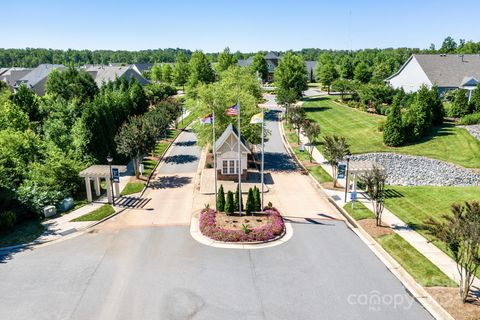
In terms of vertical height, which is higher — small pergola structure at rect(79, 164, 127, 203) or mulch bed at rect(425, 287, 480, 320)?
small pergola structure at rect(79, 164, 127, 203)

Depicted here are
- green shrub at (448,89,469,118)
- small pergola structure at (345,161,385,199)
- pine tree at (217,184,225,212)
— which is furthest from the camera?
green shrub at (448,89,469,118)

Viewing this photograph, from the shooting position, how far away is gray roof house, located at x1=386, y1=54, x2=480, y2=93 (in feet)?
214

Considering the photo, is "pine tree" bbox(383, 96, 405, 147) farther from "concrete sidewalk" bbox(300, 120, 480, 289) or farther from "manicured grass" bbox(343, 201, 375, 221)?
"manicured grass" bbox(343, 201, 375, 221)

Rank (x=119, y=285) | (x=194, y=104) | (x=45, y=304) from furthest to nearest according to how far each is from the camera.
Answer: (x=194, y=104) < (x=119, y=285) < (x=45, y=304)

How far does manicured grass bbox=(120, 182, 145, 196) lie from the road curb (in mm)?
17220

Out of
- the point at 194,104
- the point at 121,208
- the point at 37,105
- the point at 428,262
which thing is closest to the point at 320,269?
the point at 428,262

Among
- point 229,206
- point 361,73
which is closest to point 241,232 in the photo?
point 229,206

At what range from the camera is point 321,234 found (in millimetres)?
23938

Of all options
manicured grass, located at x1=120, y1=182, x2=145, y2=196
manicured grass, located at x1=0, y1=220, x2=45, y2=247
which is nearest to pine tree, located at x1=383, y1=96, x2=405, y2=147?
→ manicured grass, located at x1=120, y1=182, x2=145, y2=196

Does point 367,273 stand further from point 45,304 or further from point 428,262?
point 45,304

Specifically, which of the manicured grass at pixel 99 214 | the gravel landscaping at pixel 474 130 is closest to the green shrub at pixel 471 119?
the gravel landscaping at pixel 474 130

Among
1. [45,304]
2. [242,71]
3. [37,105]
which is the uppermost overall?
[242,71]

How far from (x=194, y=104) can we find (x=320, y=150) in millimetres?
16491

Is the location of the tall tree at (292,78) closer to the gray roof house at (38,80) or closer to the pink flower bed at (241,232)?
the pink flower bed at (241,232)
